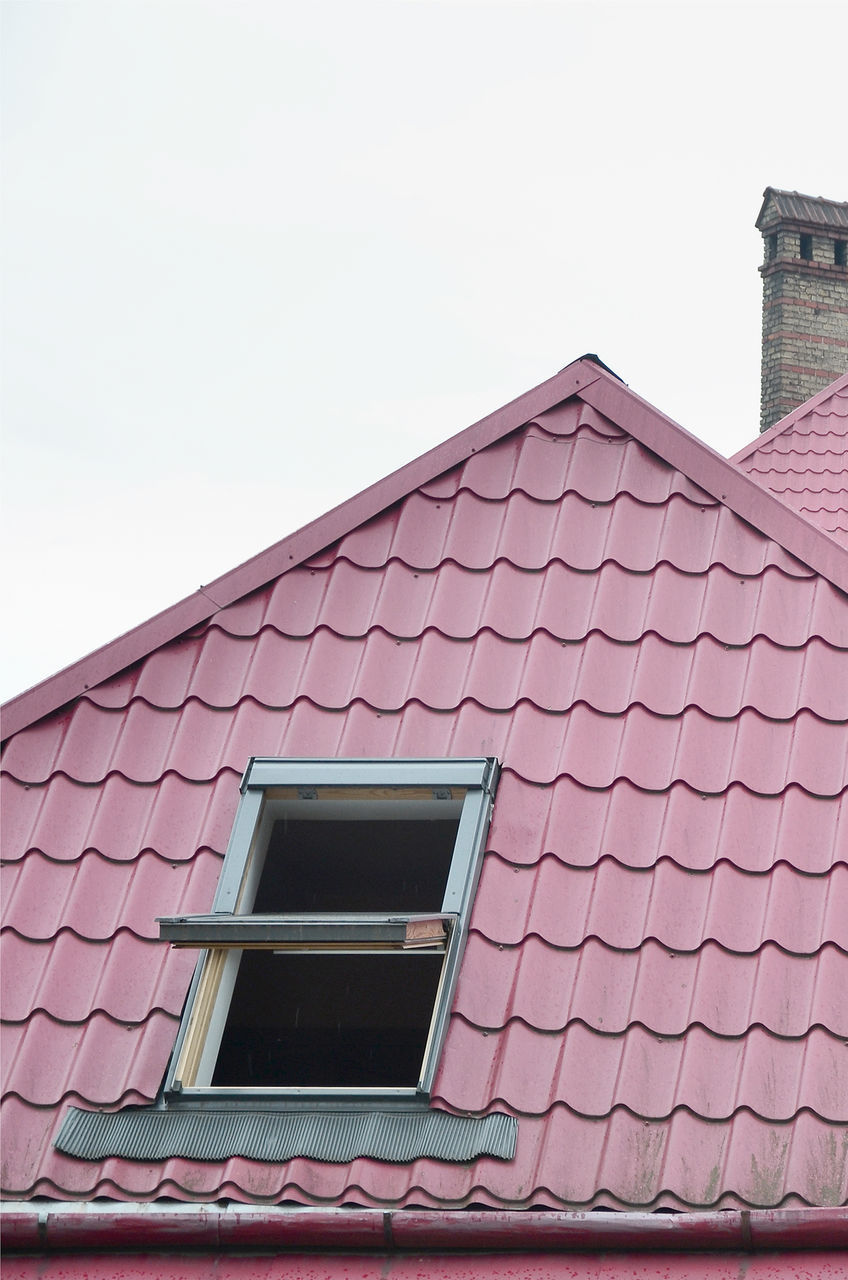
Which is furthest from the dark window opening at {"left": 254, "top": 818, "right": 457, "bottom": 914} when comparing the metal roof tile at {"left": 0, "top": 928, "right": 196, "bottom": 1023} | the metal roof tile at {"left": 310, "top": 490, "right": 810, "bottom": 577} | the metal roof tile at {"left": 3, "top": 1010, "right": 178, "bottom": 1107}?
the metal roof tile at {"left": 3, "top": 1010, "right": 178, "bottom": 1107}

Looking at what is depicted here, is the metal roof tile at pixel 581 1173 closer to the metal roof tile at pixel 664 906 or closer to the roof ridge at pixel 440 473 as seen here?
the metal roof tile at pixel 664 906

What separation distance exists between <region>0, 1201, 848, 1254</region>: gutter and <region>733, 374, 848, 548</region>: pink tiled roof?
17.8 feet

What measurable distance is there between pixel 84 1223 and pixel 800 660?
9.16 ft

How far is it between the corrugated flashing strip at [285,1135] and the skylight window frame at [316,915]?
7 cm

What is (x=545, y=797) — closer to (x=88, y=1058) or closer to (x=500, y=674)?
(x=500, y=674)

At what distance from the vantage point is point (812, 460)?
366 inches

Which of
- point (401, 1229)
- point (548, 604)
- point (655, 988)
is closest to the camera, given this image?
point (401, 1229)

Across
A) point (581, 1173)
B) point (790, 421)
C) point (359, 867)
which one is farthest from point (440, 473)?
point (790, 421)

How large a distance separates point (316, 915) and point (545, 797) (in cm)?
83

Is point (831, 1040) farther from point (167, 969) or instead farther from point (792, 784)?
point (167, 969)

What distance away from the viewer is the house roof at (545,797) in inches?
146

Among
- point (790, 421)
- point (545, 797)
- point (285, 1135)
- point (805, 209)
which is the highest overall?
point (805, 209)

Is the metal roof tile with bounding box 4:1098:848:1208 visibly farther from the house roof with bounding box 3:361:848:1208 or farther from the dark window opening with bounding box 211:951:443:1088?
the dark window opening with bounding box 211:951:443:1088

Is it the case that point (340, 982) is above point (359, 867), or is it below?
below
